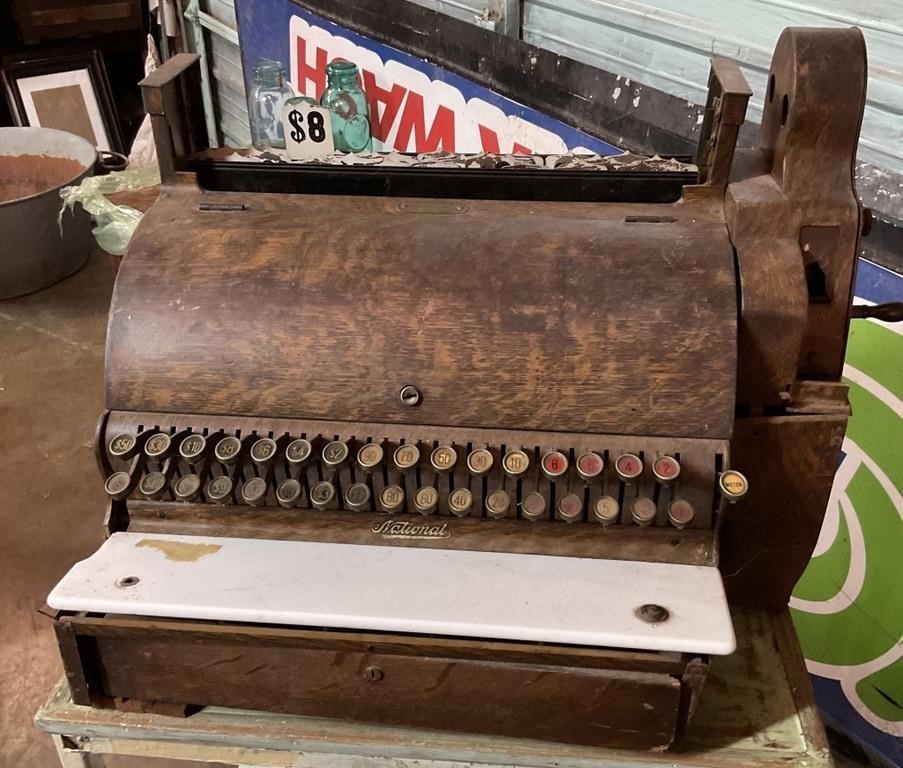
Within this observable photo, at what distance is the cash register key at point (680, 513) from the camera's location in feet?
3.65

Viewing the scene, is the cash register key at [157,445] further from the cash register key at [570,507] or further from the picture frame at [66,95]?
the picture frame at [66,95]

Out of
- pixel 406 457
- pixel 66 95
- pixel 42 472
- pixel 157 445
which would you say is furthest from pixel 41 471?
pixel 66 95

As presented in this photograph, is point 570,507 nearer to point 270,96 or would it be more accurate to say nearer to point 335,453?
point 335,453

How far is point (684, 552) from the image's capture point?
1.15 metres

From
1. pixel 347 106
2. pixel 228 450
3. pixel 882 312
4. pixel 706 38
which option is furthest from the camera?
pixel 347 106

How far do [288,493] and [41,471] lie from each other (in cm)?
187

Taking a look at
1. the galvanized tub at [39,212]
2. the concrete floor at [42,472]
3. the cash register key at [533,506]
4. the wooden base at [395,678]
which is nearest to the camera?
the wooden base at [395,678]

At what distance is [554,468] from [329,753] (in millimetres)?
495

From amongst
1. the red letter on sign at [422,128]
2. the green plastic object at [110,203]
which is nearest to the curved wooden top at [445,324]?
the red letter on sign at [422,128]

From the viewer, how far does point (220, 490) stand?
3.87ft

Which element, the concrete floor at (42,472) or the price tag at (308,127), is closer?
the concrete floor at (42,472)

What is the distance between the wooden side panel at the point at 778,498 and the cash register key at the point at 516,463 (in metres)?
0.30

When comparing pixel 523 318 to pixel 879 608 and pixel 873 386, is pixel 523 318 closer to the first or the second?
pixel 873 386

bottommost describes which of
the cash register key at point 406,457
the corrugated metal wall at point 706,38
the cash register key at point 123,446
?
the cash register key at point 406,457
